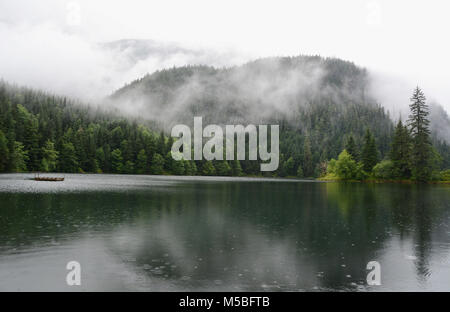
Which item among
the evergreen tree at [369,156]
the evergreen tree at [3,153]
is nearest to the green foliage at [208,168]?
the evergreen tree at [369,156]

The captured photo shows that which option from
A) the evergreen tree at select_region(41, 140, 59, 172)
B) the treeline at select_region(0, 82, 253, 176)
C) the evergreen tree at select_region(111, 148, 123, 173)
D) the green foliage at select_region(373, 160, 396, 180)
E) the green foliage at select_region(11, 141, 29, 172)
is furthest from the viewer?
the evergreen tree at select_region(111, 148, 123, 173)

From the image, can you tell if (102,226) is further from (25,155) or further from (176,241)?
(25,155)

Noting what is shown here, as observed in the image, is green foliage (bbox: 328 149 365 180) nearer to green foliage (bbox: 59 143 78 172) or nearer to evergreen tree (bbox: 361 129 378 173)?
evergreen tree (bbox: 361 129 378 173)

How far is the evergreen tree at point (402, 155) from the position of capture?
106938mm

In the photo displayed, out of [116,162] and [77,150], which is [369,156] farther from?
[77,150]

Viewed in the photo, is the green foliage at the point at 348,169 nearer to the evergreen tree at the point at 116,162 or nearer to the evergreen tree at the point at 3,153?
the evergreen tree at the point at 116,162

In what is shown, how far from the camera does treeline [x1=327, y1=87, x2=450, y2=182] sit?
102 meters

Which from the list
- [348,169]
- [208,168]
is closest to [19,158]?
[208,168]

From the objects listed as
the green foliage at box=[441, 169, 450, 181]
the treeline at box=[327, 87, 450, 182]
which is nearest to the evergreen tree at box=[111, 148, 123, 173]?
the treeline at box=[327, 87, 450, 182]

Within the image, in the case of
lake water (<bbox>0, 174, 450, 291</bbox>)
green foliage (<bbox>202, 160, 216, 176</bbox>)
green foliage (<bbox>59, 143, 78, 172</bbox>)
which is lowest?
green foliage (<bbox>202, 160, 216, 176</bbox>)

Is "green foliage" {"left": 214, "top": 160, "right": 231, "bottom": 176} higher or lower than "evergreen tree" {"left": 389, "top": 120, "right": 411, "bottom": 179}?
lower

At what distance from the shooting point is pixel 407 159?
10631 centimetres

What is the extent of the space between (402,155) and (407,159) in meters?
2.37
